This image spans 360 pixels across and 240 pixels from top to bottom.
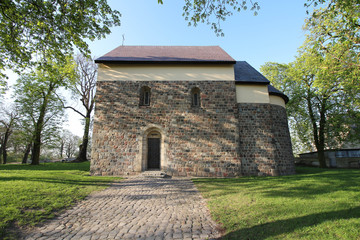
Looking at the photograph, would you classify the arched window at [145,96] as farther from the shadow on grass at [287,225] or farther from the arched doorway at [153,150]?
the shadow on grass at [287,225]

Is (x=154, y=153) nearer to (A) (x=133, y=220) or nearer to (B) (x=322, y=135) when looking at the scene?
(A) (x=133, y=220)

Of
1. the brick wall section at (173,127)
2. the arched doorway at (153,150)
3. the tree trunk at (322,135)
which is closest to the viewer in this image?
the brick wall section at (173,127)

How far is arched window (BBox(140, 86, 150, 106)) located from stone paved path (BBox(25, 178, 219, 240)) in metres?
7.27

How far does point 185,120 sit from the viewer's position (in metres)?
11.7

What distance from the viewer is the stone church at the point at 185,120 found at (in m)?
11.2

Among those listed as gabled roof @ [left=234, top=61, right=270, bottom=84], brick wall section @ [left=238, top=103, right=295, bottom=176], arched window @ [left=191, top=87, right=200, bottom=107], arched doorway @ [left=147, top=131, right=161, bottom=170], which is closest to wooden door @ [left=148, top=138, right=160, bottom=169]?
arched doorway @ [left=147, top=131, right=161, bottom=170]

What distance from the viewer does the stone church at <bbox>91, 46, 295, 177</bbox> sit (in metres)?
11.2

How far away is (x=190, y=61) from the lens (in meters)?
12.2

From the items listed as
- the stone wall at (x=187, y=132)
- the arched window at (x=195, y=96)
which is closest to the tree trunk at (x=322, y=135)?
the stone wall at (x=187, y=132)

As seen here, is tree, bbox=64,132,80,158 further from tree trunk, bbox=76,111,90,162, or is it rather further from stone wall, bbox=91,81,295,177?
stone wall, bbox=91,81,295,177

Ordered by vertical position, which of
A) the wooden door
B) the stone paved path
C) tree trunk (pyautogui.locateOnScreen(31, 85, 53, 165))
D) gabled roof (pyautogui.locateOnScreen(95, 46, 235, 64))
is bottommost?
the stone paved path

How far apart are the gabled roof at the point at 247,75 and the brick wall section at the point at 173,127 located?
118cm

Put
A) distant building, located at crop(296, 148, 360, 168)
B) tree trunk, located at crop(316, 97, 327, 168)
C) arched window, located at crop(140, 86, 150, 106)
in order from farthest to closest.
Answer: distant building, located at crop(296, 148, 360, 168)
tree trunk, located at crop(316, 97, 327, 168)
arched window, located at crop(140, 86, 150, 106)

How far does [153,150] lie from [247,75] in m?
9.17
